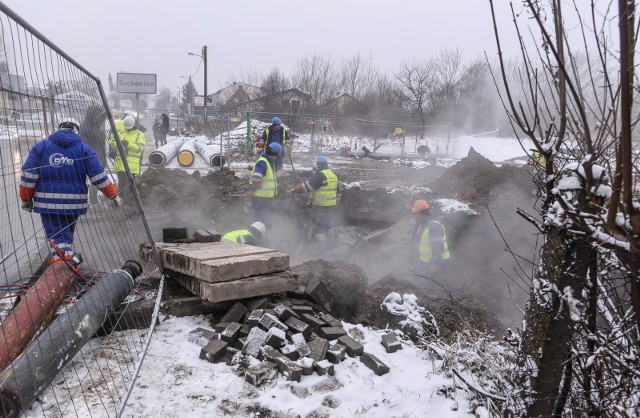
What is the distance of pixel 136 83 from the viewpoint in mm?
15422

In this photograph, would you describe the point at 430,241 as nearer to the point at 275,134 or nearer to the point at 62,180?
the point at 62,180

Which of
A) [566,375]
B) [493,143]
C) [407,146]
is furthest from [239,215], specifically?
[493,143]

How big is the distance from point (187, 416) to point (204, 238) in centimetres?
274

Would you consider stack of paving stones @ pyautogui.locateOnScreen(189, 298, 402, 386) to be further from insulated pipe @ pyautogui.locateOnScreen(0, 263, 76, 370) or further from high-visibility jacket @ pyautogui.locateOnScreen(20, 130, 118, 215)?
high-visibility jacket @ pyautogui.locateOnScreen(20, 130, 118, 215)

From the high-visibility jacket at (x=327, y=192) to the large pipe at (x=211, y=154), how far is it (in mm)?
5580

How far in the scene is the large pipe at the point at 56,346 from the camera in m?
2.67

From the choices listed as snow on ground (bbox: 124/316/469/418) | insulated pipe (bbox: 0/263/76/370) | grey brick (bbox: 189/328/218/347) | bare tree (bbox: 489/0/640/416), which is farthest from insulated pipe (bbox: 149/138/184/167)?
bare tree (bbox: 489/0/640/416)

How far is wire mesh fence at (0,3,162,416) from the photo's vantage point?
9.14 feet

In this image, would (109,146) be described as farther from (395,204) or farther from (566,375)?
(395,204)

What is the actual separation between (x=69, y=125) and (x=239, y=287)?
2.29m

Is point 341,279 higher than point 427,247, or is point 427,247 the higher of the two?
point 427,247

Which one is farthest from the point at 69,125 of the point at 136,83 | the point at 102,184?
the point at 136,83

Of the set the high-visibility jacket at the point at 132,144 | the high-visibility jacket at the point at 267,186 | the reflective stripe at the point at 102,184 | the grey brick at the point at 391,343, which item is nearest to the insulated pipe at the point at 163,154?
the high-visibility jacket at the point at 132,144

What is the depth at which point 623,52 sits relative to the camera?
4.76 feet
